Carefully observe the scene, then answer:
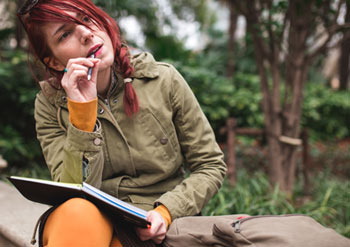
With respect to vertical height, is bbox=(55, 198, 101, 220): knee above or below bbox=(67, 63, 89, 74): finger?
below

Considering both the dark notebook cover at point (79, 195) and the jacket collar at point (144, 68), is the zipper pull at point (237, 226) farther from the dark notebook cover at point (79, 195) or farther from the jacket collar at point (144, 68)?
the jacket collar at point (144, 68)

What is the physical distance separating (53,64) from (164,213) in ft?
2.85

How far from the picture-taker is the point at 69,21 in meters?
1.53

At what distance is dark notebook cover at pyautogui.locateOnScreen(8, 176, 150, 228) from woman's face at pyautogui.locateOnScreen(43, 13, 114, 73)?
56 centimetres

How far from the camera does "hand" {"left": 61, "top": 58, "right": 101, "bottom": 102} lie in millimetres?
1471

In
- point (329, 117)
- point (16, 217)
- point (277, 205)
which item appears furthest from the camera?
point (329, 117)

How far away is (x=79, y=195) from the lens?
51.9 inches

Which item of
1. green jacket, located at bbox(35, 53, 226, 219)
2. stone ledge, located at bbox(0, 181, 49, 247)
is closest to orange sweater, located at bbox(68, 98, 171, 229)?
green jacket, located at bbox(35, 53, 226, 219)

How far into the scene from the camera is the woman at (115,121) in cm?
150

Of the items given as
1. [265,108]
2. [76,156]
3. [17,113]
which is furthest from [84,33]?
→ [17,113]

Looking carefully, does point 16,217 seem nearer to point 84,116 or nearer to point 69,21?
point 84,116

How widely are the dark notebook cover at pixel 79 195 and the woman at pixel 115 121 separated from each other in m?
0.07

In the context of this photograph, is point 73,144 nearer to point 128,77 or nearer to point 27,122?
point 128,77

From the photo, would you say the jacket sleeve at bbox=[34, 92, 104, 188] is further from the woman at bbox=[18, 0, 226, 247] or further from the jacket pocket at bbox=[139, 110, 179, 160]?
the jacket pocket at bbox=[139, 110, 179, 160]
